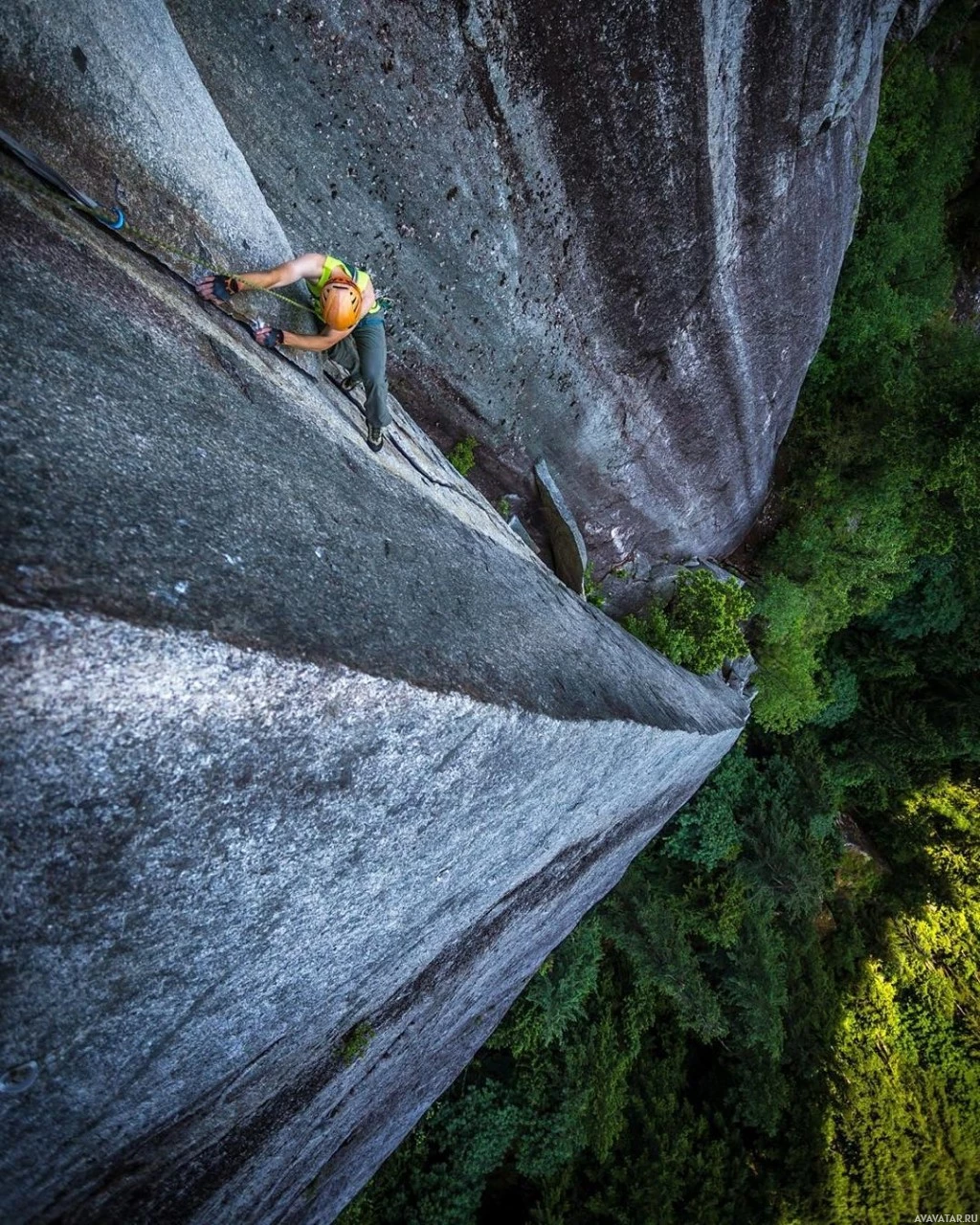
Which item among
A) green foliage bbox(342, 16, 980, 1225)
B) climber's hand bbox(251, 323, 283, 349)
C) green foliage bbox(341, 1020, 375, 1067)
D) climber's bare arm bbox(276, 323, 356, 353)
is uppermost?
climber's bare arm bbox(276, 323, 356, 353)

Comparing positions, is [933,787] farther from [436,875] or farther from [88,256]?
[88,256]

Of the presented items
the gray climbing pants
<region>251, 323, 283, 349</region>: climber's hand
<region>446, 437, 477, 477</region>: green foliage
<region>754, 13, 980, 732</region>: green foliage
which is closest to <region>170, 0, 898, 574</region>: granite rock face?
<region>446, 437, 477, 477</region>: green foliage

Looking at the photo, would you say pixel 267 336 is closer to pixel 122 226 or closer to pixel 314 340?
pixel 314 340

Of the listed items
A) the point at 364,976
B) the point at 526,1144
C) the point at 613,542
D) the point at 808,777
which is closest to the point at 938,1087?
the point at 808,777

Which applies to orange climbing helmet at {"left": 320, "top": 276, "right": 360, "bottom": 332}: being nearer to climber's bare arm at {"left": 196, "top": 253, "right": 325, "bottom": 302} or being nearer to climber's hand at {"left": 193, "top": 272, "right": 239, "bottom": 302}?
climber's bare arm at {"left": 196, "top": 253, "right": 325, "bottom": 302}

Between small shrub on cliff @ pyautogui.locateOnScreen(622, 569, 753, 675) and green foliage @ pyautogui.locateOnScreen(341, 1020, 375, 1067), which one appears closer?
green foliage @ pyautogui.locateOnScreen(341, 1020, 375, 1067)

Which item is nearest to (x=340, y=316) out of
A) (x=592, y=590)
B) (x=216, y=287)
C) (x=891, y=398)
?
(x=216, y=287)

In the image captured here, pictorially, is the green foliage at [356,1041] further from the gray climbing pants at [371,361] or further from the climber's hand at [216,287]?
the climber's hand at [216,287]
